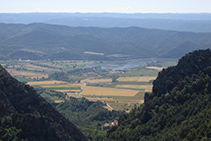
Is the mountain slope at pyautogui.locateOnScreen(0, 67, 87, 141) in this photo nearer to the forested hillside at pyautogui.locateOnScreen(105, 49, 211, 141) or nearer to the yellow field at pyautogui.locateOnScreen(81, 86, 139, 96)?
the forested hillside at pyautogui.locateOnScreen(105, 49, 211, 141)

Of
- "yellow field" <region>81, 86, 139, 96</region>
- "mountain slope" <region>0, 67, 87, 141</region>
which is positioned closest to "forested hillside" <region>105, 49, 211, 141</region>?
"mountain slope" <region>0, 67, 87, 141</region>

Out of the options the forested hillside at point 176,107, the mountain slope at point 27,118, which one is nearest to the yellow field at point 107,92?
the forested hillside at point 176,107

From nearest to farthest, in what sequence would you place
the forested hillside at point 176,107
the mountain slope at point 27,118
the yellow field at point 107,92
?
the mountain slope at point 27,118
the forested hillside at point 176,107
the yellow field at point 107,92

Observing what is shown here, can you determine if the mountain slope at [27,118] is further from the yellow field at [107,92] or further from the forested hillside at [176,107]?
the yellow field at [107,92]

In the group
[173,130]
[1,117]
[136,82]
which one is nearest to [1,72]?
[1,117]

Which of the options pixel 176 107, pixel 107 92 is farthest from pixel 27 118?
pixel 107 92

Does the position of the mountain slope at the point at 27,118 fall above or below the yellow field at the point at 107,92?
above

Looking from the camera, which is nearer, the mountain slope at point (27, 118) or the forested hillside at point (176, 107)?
→ the mountain slope at point (27, 118)
